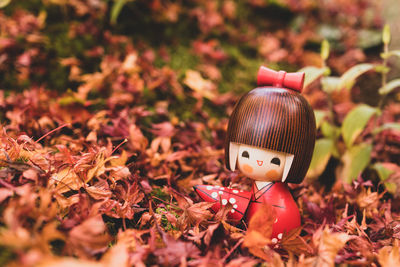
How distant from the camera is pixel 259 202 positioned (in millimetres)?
1309

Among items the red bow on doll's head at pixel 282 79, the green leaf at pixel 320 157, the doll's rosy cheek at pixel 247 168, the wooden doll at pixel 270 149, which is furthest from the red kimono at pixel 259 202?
the green leaf at pixel 320 157

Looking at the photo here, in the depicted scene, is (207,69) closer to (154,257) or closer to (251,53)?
(251,53)

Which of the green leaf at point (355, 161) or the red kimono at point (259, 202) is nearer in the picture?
the red kimono at point (259, 202)

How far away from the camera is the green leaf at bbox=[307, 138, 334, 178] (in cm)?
185

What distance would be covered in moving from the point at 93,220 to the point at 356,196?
52.4 inches

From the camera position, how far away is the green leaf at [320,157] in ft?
6.07

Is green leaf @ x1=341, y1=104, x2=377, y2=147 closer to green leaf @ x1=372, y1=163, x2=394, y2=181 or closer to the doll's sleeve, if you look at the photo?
green leaf @ x1=372, y1=163, x2=394, y2=181

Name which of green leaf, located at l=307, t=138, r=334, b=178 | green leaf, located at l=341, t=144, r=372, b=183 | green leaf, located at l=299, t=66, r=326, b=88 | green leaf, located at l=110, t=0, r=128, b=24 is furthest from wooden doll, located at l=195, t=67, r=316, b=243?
green leaf, located at l=110, t=0, r=128, b=24

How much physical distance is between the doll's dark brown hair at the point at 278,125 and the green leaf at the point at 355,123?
65cm

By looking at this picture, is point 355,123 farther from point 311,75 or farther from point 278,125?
point 278,125

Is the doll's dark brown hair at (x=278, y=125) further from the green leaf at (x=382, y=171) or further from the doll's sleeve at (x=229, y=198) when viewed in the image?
the green leaf at (x=382, y=171)

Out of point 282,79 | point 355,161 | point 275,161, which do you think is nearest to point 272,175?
point 275,161

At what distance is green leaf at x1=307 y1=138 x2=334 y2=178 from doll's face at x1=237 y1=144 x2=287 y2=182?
66cm

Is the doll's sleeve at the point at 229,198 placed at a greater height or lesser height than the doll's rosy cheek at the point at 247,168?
lesser
